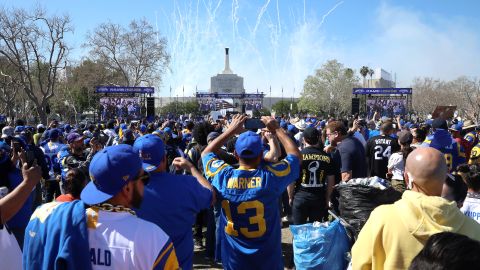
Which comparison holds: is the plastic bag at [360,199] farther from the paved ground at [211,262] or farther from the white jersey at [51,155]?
the white jersey at [51,155]

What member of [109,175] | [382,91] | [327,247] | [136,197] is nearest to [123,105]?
[382,91]

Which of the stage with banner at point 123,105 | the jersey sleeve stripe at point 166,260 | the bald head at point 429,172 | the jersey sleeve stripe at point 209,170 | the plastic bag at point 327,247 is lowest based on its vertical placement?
the plastic bag at point 327,247

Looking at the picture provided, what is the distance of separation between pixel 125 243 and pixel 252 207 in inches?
70.8

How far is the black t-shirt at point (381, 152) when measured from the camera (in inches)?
304

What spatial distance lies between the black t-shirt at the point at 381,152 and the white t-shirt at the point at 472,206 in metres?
3.62

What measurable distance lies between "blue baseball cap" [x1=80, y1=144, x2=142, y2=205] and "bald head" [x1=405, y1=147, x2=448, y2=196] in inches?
64.0

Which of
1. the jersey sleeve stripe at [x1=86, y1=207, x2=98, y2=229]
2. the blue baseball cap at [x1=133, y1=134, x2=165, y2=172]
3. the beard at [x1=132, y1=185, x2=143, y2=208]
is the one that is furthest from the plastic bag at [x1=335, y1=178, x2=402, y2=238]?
the jersey sleeve stripe at [x1=86, y1=207, x2=98, y2=229]

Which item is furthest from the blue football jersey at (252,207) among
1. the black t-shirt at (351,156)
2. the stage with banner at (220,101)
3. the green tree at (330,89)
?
the green tree at (330,89)

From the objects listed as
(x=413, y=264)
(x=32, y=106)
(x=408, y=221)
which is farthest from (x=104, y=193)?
(x=32, y=106)

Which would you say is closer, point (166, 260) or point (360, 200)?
point (166, 260)

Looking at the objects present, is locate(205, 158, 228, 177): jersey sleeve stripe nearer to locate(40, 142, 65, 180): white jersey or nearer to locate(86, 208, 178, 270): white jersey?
locate(86, 208, 178, 270): white jersey

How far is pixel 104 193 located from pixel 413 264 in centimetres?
145

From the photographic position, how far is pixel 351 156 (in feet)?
21.9

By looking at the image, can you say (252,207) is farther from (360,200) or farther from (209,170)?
(360,200)
